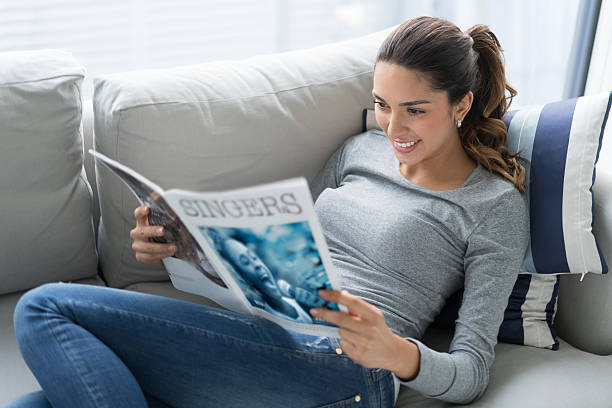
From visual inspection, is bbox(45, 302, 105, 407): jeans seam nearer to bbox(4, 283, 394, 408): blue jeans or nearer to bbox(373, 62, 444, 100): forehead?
bbox(4, 283, 394, 408): blue jeans

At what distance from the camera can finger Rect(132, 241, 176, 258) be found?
1.12 metres

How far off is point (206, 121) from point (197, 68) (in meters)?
0.16

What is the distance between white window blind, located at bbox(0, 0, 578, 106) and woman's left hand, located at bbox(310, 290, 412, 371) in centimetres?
147

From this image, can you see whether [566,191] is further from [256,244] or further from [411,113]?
[256,244]

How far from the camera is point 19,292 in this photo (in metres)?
1.49

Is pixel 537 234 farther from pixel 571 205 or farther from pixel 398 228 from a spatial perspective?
pixel 398 228

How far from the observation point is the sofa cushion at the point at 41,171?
1.34 metres

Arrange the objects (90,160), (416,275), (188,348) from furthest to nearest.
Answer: (90,160)
(416,275)
(188,348)

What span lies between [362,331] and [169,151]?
647mm

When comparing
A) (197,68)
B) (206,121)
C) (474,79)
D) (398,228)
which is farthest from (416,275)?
A: (197,68)

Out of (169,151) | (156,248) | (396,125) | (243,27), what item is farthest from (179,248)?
(243,27)

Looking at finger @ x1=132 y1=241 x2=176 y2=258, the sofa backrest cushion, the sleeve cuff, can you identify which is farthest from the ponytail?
finger @ x1=132 y1=241 x2=176 y2=258

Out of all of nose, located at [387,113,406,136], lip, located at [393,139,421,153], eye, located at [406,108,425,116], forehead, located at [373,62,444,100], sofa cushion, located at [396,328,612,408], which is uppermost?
forehead, located at [373,62,444,100]

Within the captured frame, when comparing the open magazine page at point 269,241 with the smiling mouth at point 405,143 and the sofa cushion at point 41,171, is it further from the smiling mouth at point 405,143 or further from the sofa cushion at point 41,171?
the sofa cushion at point 41,171
